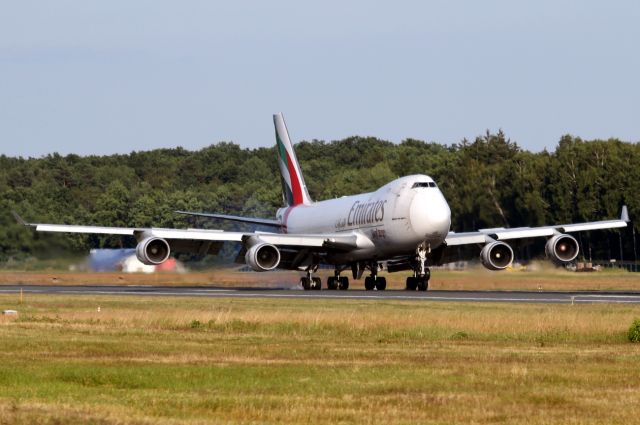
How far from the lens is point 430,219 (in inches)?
2157

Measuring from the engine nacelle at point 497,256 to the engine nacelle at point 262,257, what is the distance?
8.99m

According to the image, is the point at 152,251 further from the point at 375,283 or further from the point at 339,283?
the point at 375,283

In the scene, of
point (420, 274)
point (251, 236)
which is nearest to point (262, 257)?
point (251, 236)

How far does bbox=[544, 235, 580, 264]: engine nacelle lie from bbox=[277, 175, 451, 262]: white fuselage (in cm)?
475

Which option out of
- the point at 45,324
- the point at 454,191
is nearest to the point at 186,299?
the point at 45,324

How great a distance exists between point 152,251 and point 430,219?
12652 millimetres

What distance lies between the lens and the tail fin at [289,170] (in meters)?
72.7

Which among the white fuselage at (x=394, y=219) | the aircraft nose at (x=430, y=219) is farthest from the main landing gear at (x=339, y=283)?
the aircraft nose at (x=430, y=219)

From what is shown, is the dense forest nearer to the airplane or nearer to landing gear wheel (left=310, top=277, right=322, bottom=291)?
the airplane

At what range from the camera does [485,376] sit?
69.9ft

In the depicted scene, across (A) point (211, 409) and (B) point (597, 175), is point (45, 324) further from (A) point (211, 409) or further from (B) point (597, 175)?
(B) point (597, 175)

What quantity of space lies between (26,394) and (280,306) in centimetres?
2334

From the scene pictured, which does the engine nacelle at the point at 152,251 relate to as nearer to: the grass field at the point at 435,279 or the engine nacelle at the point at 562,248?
the grass field at the point at 435,279

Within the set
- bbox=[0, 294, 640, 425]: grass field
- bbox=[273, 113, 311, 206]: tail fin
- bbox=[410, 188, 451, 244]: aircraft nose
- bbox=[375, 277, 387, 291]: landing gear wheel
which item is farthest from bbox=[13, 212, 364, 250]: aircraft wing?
bbox=[0, 294, 640, 425]: grass field
